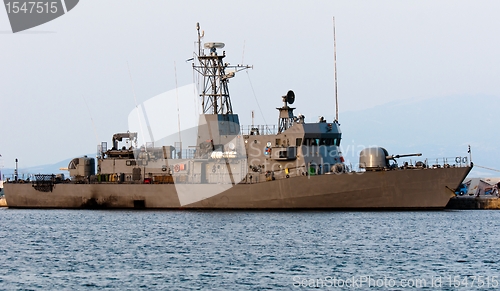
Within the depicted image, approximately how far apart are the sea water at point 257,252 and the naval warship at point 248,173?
1.13 m

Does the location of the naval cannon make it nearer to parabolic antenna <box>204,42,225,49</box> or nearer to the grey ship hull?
the grey ship hull

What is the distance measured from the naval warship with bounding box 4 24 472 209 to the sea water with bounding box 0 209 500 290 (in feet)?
3.71

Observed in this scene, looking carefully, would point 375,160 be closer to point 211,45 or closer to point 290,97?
point 290,97

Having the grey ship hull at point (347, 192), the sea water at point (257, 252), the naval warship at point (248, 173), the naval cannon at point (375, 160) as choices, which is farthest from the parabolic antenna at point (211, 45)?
the naval cannon at point (375, 160)

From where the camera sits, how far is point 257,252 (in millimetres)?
30281

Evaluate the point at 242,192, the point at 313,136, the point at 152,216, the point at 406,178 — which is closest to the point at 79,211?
the point at 152,216

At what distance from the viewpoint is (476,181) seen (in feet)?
249

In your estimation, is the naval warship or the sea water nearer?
the sea water

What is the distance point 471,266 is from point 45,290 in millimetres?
14440

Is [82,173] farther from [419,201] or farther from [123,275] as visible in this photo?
[123,275]
